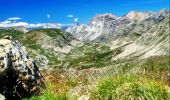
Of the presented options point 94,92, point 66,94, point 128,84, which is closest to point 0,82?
point 66,94

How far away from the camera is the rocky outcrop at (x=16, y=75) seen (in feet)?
65.2

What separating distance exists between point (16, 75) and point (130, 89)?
689 centimetres

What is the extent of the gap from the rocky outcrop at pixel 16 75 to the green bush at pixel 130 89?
4.74m

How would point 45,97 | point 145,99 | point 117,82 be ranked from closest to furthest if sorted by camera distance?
point 145,99
point 117,82
point 45,97

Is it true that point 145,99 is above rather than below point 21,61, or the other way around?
below

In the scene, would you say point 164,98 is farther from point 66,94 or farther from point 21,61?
point 21,61

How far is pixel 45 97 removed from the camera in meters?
18.4

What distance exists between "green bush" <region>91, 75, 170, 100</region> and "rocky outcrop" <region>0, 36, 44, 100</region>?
186 inches

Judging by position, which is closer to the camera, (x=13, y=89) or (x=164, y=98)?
(x=164, y=98)

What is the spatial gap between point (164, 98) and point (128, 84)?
1.47 metres

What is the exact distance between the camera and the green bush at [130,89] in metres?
15.4

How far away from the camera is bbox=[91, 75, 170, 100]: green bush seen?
50.7 ft

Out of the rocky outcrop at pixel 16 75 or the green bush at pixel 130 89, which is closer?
the green bush at pixel 130 89

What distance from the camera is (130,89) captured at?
1565 cm
